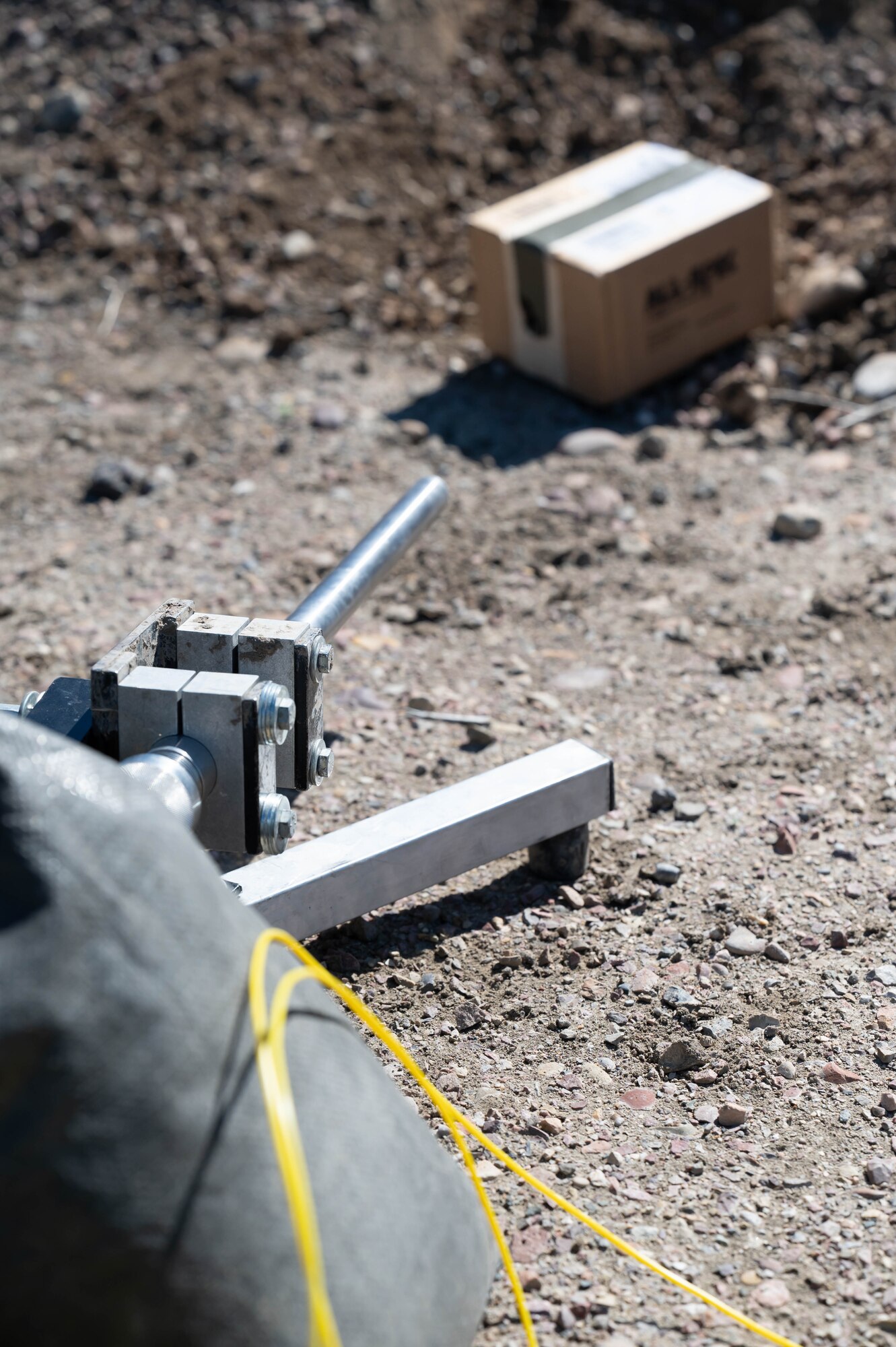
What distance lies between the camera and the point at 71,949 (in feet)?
3.17

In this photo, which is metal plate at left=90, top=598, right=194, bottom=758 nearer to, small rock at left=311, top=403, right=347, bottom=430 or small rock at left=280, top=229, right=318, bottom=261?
small rock at left=311, top=403, right=347, bottom=430

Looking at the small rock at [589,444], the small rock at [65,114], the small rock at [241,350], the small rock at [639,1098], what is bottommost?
the small rock at [639,1098]

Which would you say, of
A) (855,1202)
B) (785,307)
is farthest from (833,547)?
Result: (855,1202)

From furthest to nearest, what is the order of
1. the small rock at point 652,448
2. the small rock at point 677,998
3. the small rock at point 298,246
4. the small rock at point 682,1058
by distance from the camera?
the small rock at point 298,246 < the small rock at point 652,448 < the small rock at point 677,998 < the small rock at point 682,1058

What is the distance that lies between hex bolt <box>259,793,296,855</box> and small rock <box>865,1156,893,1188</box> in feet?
2.62

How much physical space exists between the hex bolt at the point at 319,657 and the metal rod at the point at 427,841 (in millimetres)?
314

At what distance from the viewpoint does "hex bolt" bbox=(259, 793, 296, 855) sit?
1.43m

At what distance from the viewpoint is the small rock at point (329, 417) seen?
3781 millimetres

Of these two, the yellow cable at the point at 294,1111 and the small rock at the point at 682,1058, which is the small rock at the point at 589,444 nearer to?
the small rock at the point at 682,1058

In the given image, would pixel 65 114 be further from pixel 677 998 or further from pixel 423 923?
pixel 677 998

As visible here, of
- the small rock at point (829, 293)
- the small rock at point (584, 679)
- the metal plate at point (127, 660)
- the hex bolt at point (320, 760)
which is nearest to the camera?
the metal plate at point (127, 660)

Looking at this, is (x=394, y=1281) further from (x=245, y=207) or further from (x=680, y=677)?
(x=245, y=207)

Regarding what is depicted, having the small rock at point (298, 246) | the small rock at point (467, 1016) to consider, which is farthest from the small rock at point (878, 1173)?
the small rock at point (298, 246)

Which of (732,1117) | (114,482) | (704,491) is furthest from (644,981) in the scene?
(114,482)
